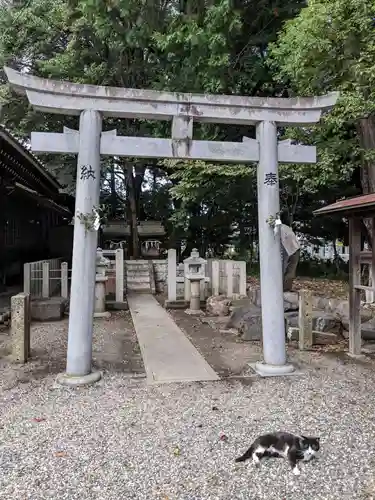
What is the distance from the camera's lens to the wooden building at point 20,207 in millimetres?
10312

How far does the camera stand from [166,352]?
6.18 m

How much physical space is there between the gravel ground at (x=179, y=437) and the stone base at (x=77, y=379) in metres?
0.10

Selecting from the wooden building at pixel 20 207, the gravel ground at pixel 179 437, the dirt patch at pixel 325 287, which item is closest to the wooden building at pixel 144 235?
the wooden building at pixel 20 207

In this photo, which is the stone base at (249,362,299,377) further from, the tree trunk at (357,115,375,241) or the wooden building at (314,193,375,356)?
the tree trunk at (357,115,375,241)

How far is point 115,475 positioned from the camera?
281 cm

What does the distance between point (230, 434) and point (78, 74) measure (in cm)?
1324

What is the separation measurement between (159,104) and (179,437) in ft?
12.3

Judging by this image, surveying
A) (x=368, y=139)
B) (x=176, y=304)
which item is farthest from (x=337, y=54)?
(x=176, y=304)

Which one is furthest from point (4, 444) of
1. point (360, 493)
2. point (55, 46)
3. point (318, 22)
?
point (55, 46)

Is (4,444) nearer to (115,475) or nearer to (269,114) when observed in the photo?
(115,475)

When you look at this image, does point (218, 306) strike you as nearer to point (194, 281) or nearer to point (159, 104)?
point (194, 281)

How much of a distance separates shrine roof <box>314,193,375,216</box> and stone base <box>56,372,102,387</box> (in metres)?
3.90

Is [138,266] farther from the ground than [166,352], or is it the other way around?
[138,266]

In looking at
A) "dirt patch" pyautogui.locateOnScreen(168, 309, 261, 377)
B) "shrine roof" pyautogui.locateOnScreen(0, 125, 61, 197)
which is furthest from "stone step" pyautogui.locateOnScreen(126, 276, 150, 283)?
"dirt patch" pyautogui.locateOnScreen(168, 309, 261, 377)
